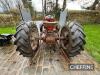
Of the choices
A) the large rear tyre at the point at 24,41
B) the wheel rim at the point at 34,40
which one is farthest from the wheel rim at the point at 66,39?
the large rear tyre at the point at 24,41

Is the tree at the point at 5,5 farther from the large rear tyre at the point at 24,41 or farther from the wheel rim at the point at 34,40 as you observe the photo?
the large rear tyre at the point at 24,41

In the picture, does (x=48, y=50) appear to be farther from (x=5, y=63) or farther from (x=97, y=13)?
(x=97, y=13)

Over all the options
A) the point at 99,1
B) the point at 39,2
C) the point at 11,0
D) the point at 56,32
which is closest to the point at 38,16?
the point at 11,0

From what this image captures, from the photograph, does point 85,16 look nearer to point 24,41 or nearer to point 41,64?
point 24,41

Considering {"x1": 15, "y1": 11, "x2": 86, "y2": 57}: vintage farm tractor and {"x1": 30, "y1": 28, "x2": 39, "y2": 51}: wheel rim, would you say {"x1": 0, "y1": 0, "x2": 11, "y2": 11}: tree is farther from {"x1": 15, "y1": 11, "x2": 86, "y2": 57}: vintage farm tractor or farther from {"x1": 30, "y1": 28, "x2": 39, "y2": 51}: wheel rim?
{"x1": 30, "y1": 28, "x2": 39, "y2": 51}: wheel rim

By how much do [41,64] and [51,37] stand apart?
1408mm

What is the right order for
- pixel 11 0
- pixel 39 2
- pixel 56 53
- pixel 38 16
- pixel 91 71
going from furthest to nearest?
pixel 39 2 → pixel 11 0 → pixel 38 16 → pixel 56 53 → pixel 91 71

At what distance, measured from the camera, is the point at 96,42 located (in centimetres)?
1425

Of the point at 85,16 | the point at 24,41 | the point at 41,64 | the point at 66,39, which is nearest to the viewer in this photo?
the point at 41,64

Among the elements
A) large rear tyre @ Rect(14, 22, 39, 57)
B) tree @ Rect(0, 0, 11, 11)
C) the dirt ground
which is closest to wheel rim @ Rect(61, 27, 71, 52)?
the dirt ground

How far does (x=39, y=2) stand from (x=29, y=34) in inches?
809

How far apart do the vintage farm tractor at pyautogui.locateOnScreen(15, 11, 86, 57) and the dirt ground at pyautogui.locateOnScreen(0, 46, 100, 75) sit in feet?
1.08

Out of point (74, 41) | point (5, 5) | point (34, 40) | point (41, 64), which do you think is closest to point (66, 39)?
point (74, 41)

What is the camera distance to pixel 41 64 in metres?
9.70
